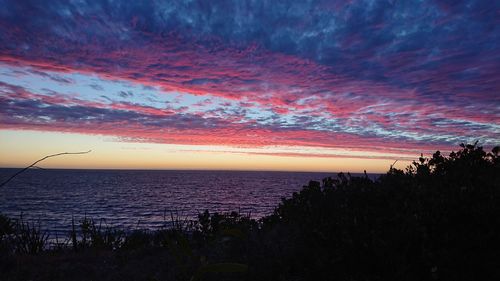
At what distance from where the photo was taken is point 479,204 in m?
5.16

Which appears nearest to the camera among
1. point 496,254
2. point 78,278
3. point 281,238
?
point 496,254

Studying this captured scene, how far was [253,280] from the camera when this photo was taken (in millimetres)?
5605

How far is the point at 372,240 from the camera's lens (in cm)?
499

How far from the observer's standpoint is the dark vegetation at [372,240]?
15.1 feet

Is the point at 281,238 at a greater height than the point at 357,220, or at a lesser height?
lesser

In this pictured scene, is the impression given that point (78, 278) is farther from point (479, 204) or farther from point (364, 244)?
point (479, 204)

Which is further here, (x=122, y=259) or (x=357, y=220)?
(x=122, y=259)

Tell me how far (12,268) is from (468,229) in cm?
902

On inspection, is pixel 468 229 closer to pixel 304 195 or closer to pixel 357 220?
pixel 357 220

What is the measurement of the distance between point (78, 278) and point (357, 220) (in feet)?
19.8

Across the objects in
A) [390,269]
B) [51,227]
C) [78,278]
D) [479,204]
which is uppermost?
[479,204]

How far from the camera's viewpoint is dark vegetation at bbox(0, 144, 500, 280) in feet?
15.1

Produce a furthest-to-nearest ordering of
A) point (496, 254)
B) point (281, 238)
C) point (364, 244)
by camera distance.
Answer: point (281, 238) → point (364, 244) → point (496, 254)

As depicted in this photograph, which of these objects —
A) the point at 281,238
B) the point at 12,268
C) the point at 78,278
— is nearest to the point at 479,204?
the point at 281,238
